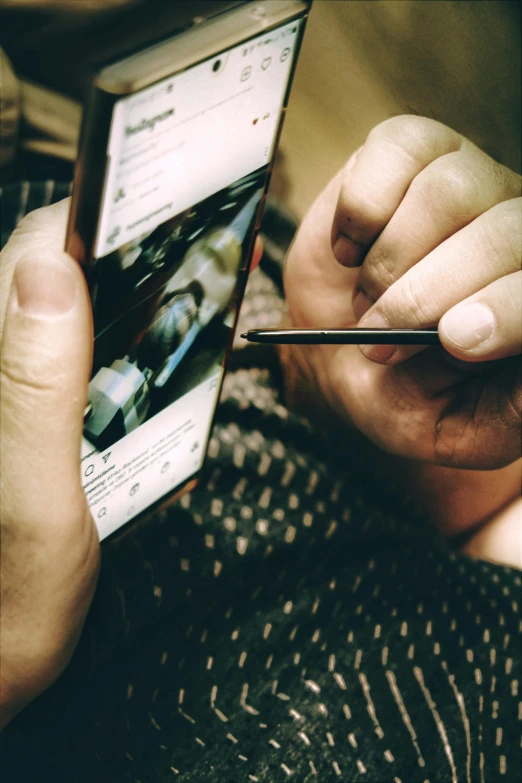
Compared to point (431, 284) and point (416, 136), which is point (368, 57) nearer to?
point (416, 136)

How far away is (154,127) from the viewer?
274mm

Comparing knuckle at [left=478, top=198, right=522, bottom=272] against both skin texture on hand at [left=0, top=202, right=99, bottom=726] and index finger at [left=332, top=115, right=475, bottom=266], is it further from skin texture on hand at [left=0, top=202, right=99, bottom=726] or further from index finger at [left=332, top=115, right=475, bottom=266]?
skin texture on hand at [left=0, top=202, right=99, bottom=726]

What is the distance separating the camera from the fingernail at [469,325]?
38 centimetres

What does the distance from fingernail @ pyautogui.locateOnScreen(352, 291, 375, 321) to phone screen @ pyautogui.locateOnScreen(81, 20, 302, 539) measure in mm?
118

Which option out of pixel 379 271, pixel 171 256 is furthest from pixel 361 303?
pixel 171 256

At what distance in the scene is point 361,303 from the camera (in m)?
0.49

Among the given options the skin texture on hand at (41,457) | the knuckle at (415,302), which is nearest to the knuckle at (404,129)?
the knuckle at (415,302)

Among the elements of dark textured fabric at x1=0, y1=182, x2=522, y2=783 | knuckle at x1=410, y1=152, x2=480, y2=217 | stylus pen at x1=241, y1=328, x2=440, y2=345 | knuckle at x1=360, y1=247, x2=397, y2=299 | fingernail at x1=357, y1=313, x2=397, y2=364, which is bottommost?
dark textured fabric at x1=0, y1=182, x2=522, y2=783

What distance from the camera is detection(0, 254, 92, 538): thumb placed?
0.97ft

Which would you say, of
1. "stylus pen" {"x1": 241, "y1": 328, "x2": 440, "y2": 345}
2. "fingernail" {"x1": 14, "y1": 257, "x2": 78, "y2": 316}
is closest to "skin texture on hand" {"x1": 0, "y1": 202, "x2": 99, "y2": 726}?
"fingernail" {"x1": 14, "y1": 257, "x2": 78, "y2": 316}

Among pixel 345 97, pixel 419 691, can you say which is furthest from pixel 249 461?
pixel 345 97

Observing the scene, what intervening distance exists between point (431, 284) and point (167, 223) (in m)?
0.19

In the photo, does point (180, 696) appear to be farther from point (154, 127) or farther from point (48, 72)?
point (48, 72)

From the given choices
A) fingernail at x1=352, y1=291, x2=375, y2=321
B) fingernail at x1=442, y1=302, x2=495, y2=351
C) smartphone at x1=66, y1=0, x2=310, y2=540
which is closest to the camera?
smartphone at x1=66, y1=0, x2=310, y2=540
